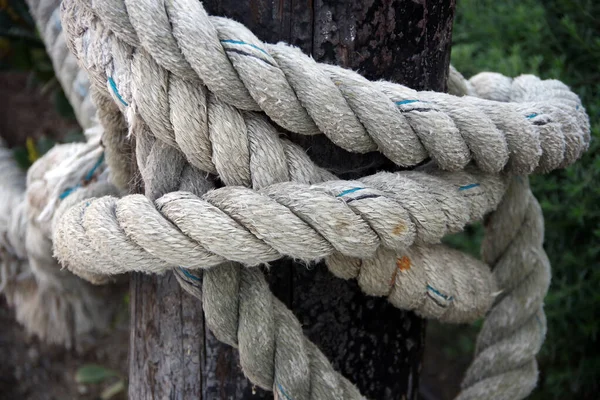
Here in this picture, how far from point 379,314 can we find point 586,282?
2.79 ft

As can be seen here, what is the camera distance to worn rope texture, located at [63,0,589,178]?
0.67 metres

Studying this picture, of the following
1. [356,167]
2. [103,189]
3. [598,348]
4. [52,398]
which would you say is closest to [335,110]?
[356,167]

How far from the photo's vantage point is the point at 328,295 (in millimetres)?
820

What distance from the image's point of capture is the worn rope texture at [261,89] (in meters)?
0.67

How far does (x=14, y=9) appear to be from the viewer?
7.24 feet

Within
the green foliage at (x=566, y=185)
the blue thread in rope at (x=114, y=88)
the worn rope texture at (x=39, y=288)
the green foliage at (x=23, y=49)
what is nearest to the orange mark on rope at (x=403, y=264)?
the blue thread in rope at (x=114, y=88)

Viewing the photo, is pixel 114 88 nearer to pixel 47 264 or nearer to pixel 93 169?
pixel 93 169

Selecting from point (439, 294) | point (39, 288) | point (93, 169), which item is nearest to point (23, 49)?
point (39, 288)

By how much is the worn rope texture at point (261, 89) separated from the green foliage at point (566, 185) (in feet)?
2.49

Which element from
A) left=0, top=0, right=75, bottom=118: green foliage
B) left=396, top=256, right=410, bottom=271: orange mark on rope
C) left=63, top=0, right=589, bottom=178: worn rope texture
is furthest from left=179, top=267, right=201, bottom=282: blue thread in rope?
left=0, top=0, right=75, bottom=118: green foliage

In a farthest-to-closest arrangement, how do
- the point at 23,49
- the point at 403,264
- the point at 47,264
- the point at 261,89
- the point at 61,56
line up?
the point at 23,49, the point at 61,56, the point at 47,264, the point at 403,264, the point at 261,89

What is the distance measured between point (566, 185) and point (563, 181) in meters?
0.08

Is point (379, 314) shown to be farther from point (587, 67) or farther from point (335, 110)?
point (587, 67)

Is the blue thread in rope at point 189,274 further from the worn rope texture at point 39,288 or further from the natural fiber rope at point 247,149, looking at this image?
the worn rope texture at point 39,288
